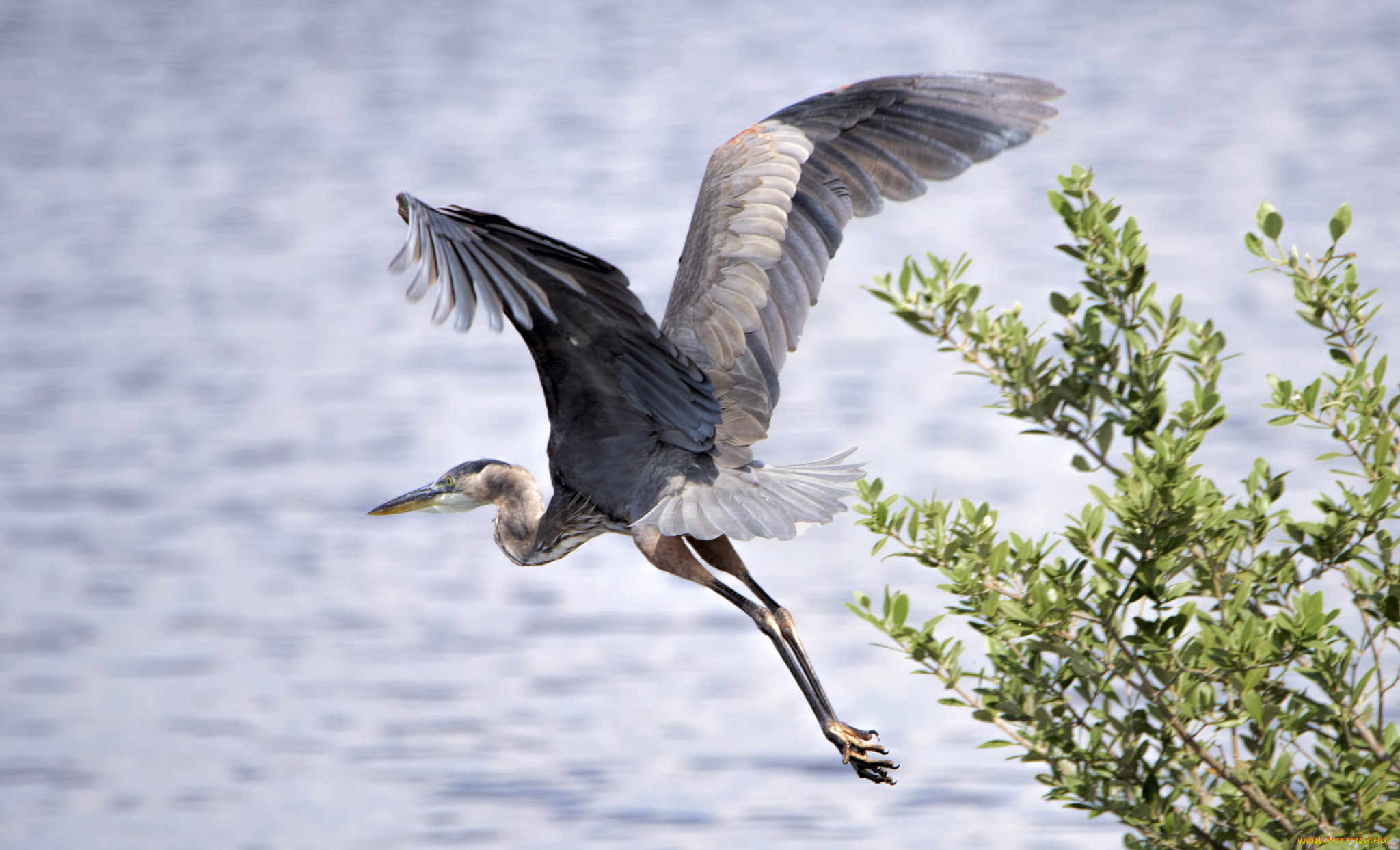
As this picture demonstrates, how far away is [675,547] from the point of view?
2.57 meters

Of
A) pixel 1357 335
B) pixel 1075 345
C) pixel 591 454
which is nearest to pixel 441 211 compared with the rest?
pixel 591 454

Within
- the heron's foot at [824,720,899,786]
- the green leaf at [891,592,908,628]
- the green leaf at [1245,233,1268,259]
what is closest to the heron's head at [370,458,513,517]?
the heron's foot at [824,720,899,786]

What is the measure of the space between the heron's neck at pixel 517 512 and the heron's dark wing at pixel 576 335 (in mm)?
424

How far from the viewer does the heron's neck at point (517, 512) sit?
9.95ft

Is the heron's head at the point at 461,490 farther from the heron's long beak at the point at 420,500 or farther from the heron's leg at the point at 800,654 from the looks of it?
the heron's leg at the point at 800,654

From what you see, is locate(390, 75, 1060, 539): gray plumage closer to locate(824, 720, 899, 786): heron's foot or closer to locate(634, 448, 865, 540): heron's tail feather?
locate(634, 448, 865, 540): heron's tail feather

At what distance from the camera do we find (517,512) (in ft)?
10.0

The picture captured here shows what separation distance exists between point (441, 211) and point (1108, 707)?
50.7 inches

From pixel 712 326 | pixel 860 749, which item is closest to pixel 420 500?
pixel 712 326

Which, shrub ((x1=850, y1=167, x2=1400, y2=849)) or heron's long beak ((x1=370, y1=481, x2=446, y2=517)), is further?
heron's long beak ((x1=370, y1=481, x2=446, y2=517))

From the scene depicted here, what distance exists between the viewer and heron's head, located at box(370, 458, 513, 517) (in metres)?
3.15

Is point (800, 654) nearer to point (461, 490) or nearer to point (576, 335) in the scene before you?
point (576, 335)

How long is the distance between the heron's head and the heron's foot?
105 cm

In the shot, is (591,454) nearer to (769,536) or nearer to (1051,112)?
(769,536)
